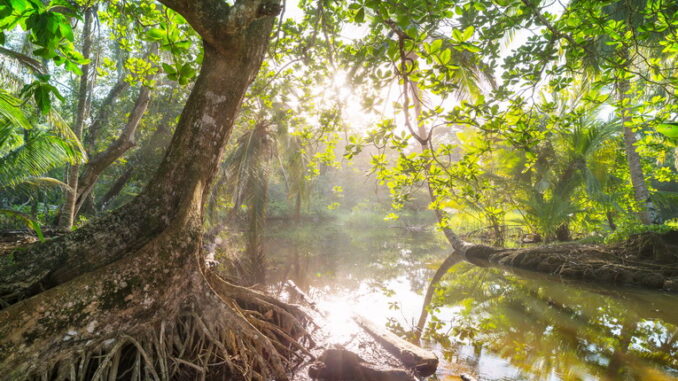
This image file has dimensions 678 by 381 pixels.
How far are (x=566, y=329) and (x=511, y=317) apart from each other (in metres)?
0.81

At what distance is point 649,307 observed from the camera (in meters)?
6.28

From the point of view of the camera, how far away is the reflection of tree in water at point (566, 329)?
383 centimetres

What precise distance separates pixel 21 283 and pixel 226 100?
2032 millimetres

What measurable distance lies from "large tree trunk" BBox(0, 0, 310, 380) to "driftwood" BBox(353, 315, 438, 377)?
135 cm

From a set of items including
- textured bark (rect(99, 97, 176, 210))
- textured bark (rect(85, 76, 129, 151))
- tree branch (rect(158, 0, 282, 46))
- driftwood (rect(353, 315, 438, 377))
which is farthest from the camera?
textured bark (rect(99, 97, 176, 210))

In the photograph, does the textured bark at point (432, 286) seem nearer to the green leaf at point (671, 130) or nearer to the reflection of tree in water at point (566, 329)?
the reflection of tree in water at point (566, 329)

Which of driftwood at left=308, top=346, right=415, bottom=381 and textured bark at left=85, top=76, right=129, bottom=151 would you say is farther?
textured bark at left=85, top=76, right=129, bottom=151

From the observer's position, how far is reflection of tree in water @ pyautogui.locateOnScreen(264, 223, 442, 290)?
28.9 feet

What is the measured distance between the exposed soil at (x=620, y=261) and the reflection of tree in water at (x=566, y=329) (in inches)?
34.7

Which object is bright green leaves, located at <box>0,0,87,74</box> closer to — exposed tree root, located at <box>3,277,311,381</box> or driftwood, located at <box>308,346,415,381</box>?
exposed tree root, located at <box>3,277,311,381</box>

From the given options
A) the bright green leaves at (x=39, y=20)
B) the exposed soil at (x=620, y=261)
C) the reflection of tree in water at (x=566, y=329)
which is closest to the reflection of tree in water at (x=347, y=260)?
the reflection of tree in water at (x=566, y=329)

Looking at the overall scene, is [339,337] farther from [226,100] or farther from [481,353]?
[226,100]

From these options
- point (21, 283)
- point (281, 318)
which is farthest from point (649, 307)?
point (21, 283)

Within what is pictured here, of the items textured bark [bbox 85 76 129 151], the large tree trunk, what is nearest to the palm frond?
the large tree trunk
